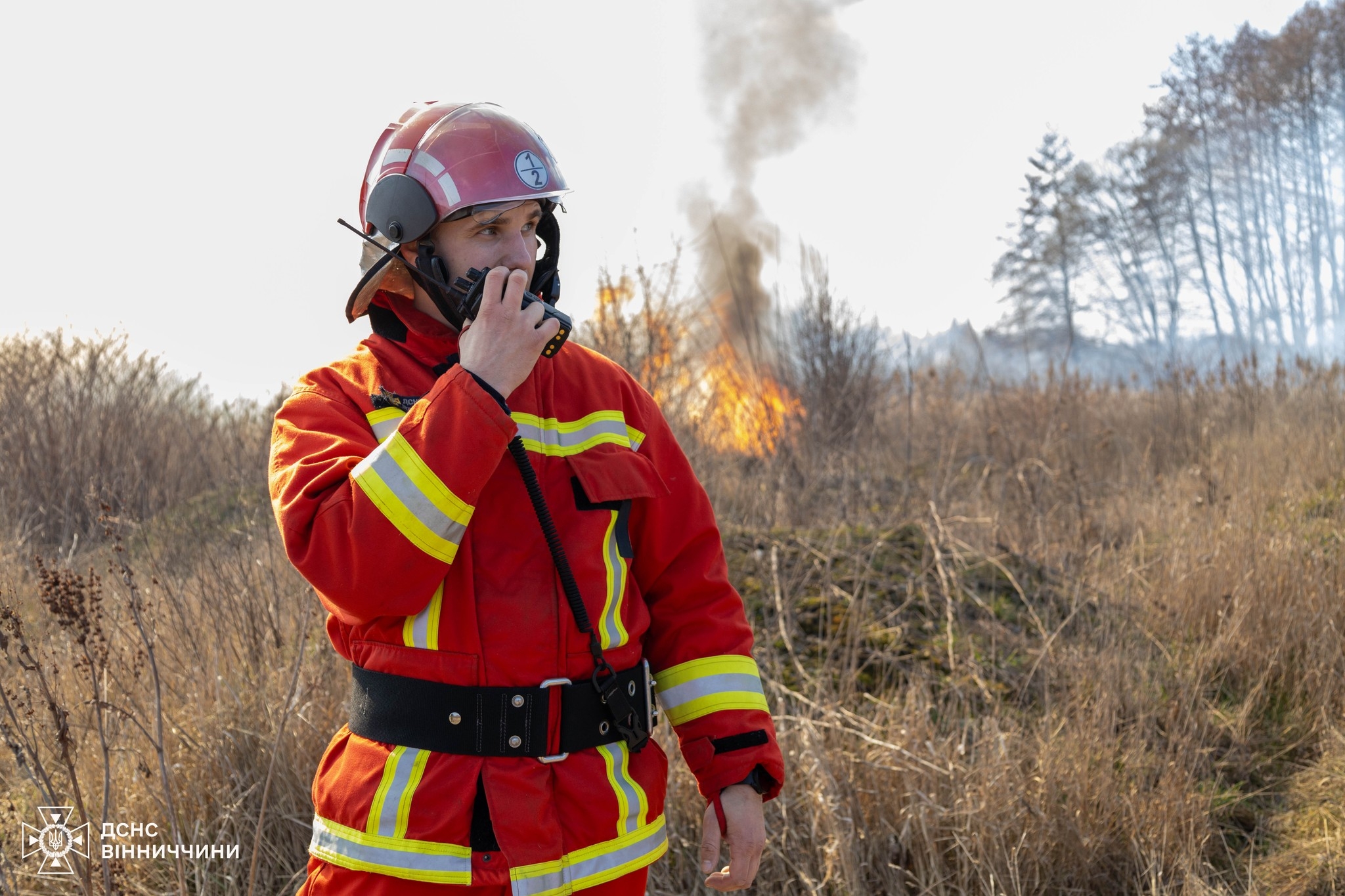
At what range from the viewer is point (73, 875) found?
9.04ft

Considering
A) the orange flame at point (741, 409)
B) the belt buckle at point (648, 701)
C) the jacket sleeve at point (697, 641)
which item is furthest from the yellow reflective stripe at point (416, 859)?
the orange flame at point (741, 409)

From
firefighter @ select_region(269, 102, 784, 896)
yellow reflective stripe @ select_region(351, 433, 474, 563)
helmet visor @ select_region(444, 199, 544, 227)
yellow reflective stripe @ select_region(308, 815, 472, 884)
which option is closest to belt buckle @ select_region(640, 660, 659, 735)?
firefighter @ select_region(269, 102, 784, 896)

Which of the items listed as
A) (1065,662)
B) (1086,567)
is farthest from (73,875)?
(1086,567)

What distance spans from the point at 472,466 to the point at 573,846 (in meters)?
0.65

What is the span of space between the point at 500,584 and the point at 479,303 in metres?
0.47

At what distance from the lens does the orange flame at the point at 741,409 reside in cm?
821

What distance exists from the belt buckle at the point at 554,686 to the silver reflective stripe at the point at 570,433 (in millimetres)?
395

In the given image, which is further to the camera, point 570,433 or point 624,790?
point 570,433

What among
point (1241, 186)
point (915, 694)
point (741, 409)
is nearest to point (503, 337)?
point (915, 694)

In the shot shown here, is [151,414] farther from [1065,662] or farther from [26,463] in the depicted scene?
[1065,662]

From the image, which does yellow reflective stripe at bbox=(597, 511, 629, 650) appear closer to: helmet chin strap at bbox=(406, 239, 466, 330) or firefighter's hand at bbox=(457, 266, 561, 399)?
firefighter's hand at bbox=(457, 266, 561, 399)

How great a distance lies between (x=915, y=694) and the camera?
3.67 meters

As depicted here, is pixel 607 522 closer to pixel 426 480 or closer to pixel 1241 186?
pixel 426 480

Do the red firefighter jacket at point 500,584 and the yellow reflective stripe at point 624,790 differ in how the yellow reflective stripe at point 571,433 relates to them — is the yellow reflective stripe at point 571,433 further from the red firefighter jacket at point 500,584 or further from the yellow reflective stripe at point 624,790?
the yellow reflective stripe at point 624,790
